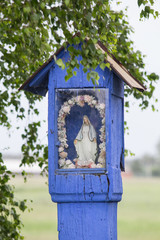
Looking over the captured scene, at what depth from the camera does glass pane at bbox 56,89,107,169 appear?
19.2 feet

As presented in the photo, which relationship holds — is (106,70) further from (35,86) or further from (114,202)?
(114,202)

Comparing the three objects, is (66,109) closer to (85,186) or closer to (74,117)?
(74,117)

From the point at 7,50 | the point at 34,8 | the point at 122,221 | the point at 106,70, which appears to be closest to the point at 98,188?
the point at 106,70

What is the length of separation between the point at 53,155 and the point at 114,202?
0.76m

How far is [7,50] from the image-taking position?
852 centimetres

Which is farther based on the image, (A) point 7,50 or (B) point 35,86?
(A) point 7,50

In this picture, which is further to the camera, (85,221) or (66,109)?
(66,109)

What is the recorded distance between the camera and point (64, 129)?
5914 mm

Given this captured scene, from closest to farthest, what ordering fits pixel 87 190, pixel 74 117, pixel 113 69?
pixel 87 190 → pixel 113 69 → pixel 74 117

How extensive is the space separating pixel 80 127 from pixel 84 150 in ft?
0.75

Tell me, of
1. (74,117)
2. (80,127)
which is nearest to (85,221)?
(80,127)

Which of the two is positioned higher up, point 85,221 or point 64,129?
point 64,129

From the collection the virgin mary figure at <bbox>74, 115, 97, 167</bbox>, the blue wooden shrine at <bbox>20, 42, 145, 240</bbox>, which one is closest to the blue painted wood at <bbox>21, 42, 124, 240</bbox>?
the blue wooden shrine at <bbox>20, 42, 145, 240</bbox>

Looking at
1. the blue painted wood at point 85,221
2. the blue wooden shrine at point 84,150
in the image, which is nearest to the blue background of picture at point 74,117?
the blue wooden shrine at point 84,150
